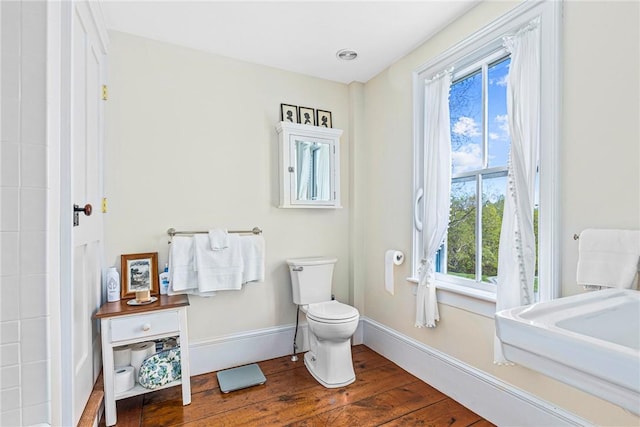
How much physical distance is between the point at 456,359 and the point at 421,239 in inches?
31.6

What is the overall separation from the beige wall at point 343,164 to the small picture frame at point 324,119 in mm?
83

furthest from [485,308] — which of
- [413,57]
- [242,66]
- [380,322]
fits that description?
[242,66]

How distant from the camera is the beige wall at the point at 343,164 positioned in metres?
1.36

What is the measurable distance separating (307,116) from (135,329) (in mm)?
2004

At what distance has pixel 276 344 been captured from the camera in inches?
102

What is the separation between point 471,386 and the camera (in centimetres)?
188

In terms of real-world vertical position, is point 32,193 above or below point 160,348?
above

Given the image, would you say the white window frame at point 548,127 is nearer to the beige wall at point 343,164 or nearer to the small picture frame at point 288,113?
the beige wall at point 343,164

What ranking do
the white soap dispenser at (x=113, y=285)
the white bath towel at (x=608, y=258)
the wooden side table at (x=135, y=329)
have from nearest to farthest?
the white bath towel at (x=608, y=258)
the wooden side table at (x=135, y=329)
the white soap dispenser at (x=113, y=285)

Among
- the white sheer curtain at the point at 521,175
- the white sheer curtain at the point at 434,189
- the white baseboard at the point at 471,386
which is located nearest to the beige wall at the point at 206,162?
the white baseboard at the point at 471,386

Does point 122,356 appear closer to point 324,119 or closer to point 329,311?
point 329,311

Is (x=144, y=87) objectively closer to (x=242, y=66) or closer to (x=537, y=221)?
(x=242, y=66)

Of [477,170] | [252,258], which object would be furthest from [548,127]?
[252,258]

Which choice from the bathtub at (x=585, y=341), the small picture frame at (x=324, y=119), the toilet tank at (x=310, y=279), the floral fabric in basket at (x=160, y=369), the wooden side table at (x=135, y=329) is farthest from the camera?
the small picture frame at (x=324, y=119)
